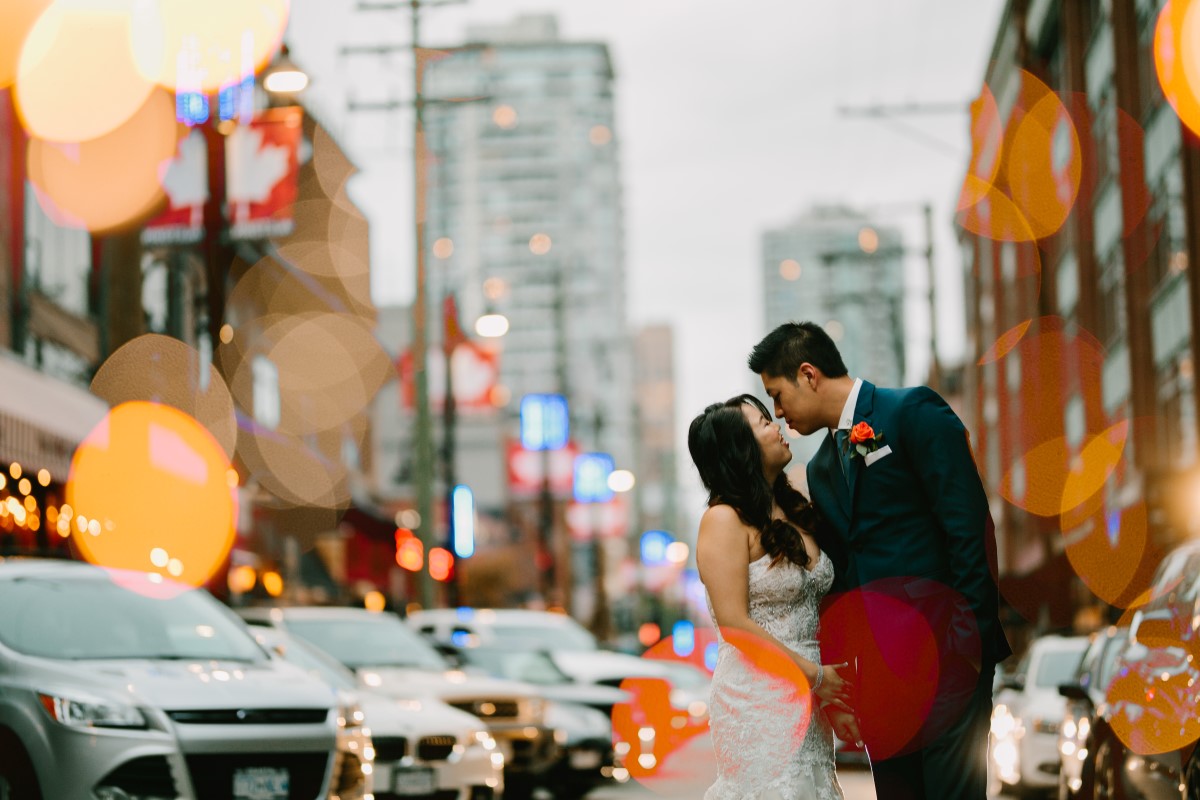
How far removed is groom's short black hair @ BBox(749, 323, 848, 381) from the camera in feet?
18.7

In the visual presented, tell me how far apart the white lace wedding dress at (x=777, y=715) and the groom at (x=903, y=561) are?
0.15 meters

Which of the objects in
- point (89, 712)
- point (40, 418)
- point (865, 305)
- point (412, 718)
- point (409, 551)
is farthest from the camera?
point (865, 305)

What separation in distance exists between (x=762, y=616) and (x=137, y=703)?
4.73 metres

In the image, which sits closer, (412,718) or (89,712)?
(89,712)

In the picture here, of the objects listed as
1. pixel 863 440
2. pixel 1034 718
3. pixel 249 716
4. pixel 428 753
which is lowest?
pixel 1034 718

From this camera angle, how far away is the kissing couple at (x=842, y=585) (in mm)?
5371

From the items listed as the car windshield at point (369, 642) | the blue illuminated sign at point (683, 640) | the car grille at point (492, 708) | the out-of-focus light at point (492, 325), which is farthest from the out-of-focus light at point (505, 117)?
the car grille at point (492, 708)

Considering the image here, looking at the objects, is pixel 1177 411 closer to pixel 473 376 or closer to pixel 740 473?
pixel 473 376

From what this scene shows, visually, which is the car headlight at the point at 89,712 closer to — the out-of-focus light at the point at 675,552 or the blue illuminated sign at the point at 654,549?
the blue illuminated sign at the point at 654,549

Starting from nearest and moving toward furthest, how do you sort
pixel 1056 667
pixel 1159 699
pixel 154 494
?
pixel 1159 699, pixel 1056 667, pixel 154 494

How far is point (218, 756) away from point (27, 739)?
1.00m

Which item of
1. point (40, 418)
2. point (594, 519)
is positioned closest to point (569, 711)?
point (40, 418)

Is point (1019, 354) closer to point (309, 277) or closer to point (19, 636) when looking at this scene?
point (309, 277)

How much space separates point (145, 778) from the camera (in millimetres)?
9062
